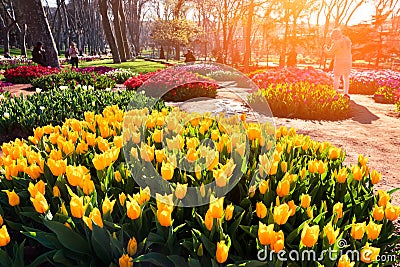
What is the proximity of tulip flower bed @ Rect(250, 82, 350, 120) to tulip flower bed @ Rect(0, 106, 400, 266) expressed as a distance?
5342 mm

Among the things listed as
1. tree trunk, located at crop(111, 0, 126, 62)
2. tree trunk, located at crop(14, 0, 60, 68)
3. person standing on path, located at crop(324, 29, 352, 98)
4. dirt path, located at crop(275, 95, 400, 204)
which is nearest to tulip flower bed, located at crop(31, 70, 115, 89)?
tree trunk, located at crop(14, 0, 60, 68)

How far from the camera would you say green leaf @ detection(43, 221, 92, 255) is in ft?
5.44

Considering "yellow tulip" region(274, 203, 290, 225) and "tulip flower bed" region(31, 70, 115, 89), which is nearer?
"yellow tulip" region(274, 203, 290, 225)

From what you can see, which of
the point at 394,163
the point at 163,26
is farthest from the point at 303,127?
the point at 163,26

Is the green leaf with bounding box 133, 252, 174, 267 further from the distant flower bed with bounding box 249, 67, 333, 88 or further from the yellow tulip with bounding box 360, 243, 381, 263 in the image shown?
the distant flower bed with bounding box 249, 67, 333, 88

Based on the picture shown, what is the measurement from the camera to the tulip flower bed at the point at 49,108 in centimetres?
532

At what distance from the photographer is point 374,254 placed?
150 centimetres

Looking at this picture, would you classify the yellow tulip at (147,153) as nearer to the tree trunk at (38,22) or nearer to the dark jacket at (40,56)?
the tree trunk at (38,22)

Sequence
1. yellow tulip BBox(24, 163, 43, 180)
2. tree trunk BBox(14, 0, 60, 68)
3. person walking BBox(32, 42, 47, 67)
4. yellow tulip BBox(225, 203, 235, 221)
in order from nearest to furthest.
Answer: yellow tulip BBox(225, 203, 235, 221)
yellow tulip BBox(24, 163, 43, 180)
tree trunk BBox(14, 0, 60, 68)
person walking BBox(32, 42, 47, 67)

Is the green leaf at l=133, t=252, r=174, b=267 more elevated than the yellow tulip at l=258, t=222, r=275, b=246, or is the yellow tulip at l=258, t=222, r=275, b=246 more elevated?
the yellow tulip at l=258, t=222, r=275, b=246

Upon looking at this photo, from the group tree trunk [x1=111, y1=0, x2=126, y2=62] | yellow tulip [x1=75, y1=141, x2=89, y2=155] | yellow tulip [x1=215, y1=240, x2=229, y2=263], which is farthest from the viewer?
tree trunk [x1=111, y1=0, x2=126, y2=62]

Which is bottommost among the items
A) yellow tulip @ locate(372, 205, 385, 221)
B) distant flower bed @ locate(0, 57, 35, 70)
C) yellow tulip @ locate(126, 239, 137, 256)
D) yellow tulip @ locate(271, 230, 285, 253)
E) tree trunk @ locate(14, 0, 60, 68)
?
yellow tulip @ locate(126, 239, 137, 256)

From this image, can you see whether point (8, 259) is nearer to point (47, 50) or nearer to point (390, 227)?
point (390, 227)

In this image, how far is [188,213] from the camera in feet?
6.40
